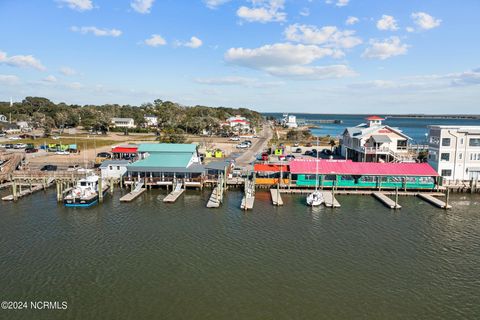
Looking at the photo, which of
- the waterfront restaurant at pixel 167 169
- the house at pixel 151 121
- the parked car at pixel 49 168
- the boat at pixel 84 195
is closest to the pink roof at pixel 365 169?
the waterfront restaurant at pixel 167 169

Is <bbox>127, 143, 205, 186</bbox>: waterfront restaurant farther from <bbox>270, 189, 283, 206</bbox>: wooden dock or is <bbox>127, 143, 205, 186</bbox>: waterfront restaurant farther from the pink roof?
the pink roof

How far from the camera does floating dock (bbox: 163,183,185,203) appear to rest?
1944 inches

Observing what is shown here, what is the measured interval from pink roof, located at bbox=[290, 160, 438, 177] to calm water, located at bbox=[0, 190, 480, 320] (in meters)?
9.15

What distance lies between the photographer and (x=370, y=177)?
55.2 meters

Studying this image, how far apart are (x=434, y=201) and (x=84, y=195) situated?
4912cm

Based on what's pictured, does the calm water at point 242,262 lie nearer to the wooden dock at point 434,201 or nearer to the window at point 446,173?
the wooden dock at point 434,201

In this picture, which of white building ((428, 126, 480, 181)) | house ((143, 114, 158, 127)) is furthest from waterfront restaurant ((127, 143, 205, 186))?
house ((143, 114, 158, 127))

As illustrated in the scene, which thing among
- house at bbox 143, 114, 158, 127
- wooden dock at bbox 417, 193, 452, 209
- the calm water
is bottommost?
the calm water

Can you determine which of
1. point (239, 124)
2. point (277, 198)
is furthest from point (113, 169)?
point (239, 124)

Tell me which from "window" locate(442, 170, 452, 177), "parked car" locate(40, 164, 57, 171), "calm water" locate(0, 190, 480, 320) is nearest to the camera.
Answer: "calm water" locate(0, 190, 480, 320)

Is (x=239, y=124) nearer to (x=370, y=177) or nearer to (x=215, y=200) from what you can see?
(x=370, y=177)

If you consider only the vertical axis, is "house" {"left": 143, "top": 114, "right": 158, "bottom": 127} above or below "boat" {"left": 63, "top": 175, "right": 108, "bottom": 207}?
above

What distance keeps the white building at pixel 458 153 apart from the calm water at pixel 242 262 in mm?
13728

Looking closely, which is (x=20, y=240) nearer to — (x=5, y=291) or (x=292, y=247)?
(x=5, y=291)
